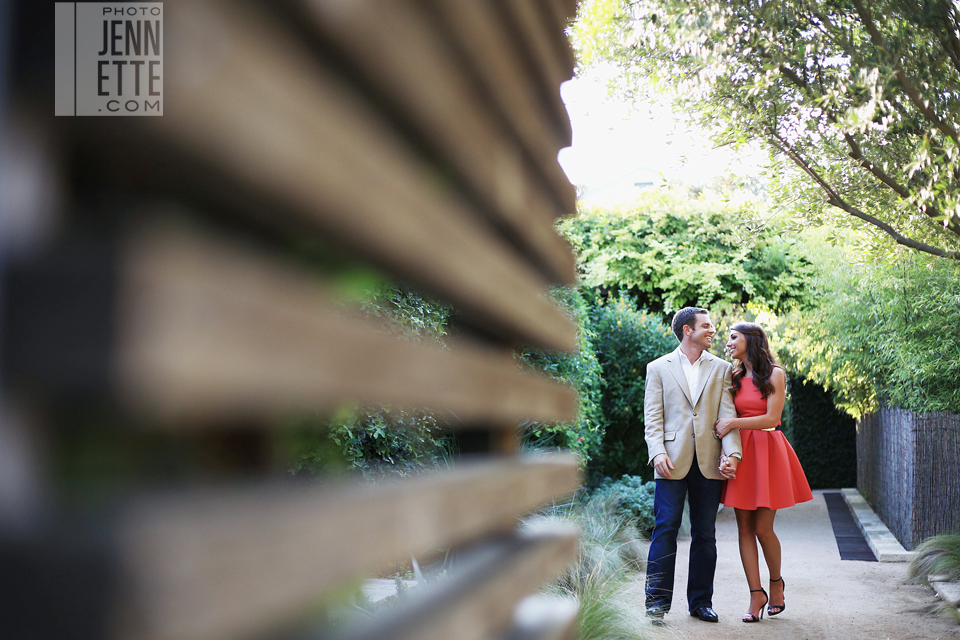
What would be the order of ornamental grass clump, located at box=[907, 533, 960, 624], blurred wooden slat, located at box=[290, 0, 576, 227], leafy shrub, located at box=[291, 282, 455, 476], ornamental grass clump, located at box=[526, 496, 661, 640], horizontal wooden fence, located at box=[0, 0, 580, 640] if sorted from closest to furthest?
1. horizontal wooden fence, located at box=[0, 0, 580, 640]
2. blurred wooden slat, located at box=[290, 0, 576, 227]
3. leafy shrub, located at box=[291, 282, 455, 476]
4. ornamental grass clump, located at box=[526, 496, 661, 640]
5. ornamental grass clump, located at box=[907, 533, 960, 624]

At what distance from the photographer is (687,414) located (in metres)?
5.29

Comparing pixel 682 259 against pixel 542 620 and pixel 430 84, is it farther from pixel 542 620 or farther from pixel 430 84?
pixel 430 84

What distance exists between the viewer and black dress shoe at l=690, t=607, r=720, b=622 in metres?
5.22

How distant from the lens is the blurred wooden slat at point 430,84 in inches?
20.5

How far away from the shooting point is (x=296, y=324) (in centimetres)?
44

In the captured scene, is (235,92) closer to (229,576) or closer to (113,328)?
(113,328)

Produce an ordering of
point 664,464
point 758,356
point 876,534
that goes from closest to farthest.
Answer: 1. point 664,464
2. point 758,356
3. point 876,534

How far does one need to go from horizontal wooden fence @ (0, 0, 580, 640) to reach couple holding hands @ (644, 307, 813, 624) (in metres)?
4.79

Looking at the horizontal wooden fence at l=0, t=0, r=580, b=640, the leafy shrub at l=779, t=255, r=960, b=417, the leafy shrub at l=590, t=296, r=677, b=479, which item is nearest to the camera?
the horizontal wooden fence at l=0, t=0, r=580, b=640

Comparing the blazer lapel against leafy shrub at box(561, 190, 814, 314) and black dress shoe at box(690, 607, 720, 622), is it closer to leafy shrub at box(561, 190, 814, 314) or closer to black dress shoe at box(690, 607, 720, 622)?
black dress shoe at box(690, 607, 720, 622)

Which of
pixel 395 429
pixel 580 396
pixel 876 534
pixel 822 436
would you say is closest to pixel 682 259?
pixel 822 436

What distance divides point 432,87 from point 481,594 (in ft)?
1.71

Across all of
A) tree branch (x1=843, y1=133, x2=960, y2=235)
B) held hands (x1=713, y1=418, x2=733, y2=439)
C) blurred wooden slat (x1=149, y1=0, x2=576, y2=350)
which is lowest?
Answer: held hands (x1=713, y1=418, x2=733, y2=439)

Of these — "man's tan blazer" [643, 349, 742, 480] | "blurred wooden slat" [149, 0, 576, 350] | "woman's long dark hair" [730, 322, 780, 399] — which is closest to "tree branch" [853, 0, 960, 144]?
"woman's long dark hair" [730, 322, 780, 399]
